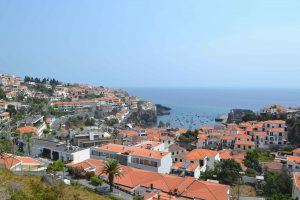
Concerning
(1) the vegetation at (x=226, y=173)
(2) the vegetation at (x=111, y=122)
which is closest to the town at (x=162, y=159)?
(1) the vegetation at (x=226, y=173)

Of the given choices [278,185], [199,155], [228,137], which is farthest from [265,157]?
[278,185]

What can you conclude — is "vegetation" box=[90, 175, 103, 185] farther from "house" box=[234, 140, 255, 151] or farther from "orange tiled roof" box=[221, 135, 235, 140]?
"orange tiled roof" box=[221, 135, 235, 140]

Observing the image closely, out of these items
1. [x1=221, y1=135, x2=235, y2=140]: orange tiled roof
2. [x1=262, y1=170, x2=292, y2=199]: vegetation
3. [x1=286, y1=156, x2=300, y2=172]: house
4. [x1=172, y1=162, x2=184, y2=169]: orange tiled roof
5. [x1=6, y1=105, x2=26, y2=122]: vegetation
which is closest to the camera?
[x1=262, y1=170, x2=292, y2=199]: vegetation

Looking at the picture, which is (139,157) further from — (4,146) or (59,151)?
(4,146)

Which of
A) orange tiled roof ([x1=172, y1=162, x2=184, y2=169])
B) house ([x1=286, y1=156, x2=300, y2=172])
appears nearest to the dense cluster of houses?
house ([x1=286, y1=156, x2=300, y2=172])

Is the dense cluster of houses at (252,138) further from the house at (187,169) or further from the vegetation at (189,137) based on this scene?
the house at (187,169)

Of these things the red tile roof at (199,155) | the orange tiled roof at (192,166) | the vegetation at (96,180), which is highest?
the vegetation at (96,180)
